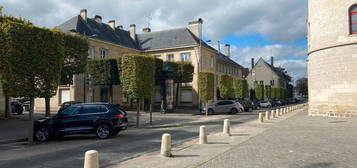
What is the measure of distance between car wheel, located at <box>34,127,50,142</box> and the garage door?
111 feet

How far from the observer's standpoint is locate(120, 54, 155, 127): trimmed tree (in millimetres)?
18422

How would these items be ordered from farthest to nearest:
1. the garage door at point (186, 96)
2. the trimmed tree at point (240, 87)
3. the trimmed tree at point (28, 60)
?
the garage door at point (186, 96), the trimmed tree at point (240, 87), the trimmed tree at point (28, 60)

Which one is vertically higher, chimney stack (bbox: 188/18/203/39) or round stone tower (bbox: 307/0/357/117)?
chimney stack (bbox: 188/18/203/39)

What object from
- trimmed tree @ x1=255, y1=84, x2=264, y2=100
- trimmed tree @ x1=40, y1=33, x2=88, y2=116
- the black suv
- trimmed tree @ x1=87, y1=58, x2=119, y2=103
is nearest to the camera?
the black suv

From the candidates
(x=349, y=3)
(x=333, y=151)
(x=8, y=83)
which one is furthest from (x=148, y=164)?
(x=349, y=3)

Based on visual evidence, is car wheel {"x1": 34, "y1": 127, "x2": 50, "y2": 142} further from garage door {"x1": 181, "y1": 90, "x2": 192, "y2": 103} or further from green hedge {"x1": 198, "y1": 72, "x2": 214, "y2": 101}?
garage door {"x1": 181, "y1": 90, "x2": 192, "y2": 103}

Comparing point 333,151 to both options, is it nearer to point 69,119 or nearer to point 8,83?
point 69,119

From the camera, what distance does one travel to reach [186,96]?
152 ft

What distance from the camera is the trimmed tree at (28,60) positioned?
38.3 ft

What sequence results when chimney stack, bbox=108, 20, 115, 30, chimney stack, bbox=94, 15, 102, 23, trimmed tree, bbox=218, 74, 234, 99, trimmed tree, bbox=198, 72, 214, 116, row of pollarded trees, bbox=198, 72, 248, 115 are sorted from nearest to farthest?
trimmed tree, bbox=198, 72, 214, 116
row of pollarded trees, bbox=198, 72, 248, 115
trimmed tree, bbox=218, 74, 234, 99
chimney stack, bbox=94, 15, 102, 23
chimney stack, bbox=108, 20, 115, 30

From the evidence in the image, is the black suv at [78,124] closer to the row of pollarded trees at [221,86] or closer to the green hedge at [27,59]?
the green hedge at [27,59]

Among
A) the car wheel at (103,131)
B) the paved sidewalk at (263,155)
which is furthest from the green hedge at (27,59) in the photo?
the paved sidewalk at (263,155)

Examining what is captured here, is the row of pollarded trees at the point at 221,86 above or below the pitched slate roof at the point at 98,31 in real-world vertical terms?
below

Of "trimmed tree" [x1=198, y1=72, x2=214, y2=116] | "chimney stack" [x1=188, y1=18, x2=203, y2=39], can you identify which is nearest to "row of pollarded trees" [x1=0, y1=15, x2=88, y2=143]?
"trimmed tree" [x1=198, y1=72, x2=214, y2=116]
